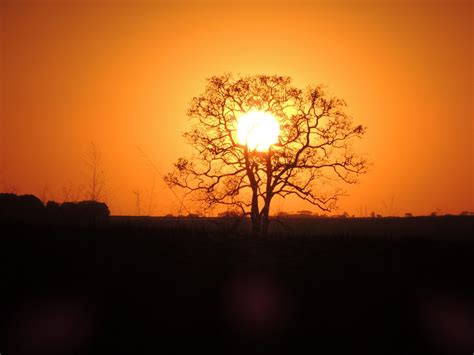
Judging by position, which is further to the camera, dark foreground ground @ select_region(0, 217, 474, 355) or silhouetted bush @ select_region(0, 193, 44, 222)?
silhouetted bush @ select_region(0, 193, 44, 222)

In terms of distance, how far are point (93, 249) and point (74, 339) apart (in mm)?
3639

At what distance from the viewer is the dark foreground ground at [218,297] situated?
961cm

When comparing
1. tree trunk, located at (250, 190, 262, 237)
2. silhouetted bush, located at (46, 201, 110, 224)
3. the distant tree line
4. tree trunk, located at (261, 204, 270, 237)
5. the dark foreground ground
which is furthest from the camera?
the distant tree line

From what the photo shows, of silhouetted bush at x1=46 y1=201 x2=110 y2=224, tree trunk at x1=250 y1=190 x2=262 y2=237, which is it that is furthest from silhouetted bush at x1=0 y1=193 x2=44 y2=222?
tree trunk at x1=250 y1=190 x2=262 y2=237

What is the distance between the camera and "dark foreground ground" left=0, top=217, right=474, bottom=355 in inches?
378

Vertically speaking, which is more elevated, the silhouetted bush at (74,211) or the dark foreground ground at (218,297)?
the silhouetted bush at (74,211)

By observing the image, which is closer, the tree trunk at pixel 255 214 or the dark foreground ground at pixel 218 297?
the dark foreground ground at pixel 218 297

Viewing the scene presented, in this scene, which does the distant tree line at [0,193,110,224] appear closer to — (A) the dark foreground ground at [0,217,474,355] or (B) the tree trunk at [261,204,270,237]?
(B) the tree trunk at [261,204,270,237]

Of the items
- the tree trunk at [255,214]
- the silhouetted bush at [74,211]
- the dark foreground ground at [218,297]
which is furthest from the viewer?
the silhouetted bush at [74,211]

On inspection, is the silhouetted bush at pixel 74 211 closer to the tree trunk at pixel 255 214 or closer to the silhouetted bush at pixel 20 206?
the silhouetted bush at pixel 20 206

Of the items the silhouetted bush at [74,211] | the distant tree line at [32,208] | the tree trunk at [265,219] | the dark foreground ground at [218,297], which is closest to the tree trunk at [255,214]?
the tree trunk at [265,219]

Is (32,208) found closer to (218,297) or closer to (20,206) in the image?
(20,206)

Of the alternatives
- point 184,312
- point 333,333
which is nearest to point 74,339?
point 184,312

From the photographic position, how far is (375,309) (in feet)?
36.2
